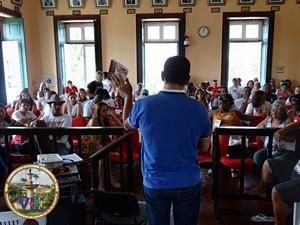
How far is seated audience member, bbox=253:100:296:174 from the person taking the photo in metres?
2.69

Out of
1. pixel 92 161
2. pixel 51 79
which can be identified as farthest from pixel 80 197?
pixel 51 79

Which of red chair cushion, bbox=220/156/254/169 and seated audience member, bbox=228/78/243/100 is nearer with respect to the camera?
red chair cushion, bbox=220/156/254/169

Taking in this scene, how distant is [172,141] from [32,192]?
0.66 metres

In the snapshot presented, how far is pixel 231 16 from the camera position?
8.32 m

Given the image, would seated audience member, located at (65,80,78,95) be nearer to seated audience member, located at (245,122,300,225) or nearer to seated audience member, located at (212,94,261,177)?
seated audience member, located at (212,94,261,177)

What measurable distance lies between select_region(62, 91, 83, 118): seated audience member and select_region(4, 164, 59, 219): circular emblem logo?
4.04m

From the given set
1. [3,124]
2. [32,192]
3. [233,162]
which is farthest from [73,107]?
[32,192]

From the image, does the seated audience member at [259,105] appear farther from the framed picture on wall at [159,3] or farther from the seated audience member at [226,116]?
the framed picture on wall at [159,3]

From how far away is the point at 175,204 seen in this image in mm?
1478

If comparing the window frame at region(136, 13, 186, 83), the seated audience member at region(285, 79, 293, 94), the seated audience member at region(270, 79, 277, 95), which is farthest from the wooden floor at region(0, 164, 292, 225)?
the window frame at region(136, 13, 186, 83)

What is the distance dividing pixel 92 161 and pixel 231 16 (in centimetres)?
768

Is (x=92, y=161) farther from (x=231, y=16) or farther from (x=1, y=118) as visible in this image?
(x=231, y=16)

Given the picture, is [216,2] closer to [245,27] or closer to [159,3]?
[245,27]

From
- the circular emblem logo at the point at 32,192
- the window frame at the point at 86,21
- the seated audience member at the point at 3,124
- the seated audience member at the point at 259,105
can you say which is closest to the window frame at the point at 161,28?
the window frame at the point at 86,21
